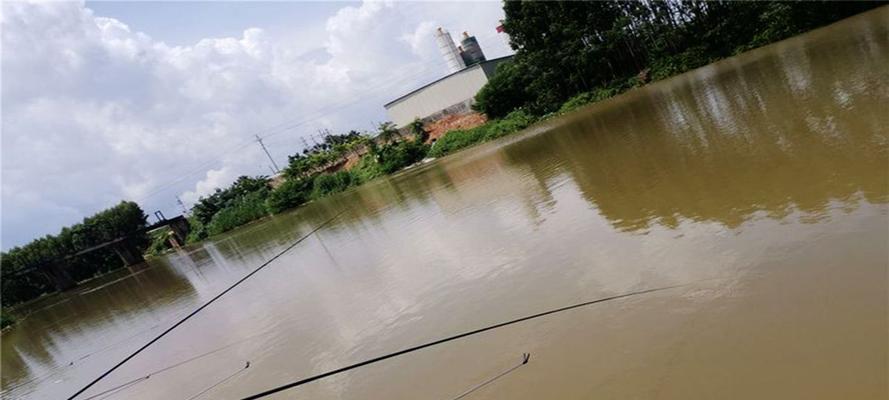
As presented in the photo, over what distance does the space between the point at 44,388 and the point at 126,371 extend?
148 inches

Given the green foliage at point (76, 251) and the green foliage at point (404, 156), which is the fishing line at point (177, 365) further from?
the green foliage at point (76, 251)

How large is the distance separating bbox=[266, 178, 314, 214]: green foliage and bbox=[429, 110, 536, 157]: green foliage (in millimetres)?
17442

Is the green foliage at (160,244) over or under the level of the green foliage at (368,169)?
over

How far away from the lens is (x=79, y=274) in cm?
5825

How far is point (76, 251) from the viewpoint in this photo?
184ft

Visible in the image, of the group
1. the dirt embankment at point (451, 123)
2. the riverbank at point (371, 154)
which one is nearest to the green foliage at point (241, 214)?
the riverbank at point (371, 154)

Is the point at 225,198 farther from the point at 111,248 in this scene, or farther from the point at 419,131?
the point at 419,131

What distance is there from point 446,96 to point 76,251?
4381 centimetres

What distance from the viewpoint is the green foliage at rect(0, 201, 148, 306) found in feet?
172

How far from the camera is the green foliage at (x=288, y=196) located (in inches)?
2332

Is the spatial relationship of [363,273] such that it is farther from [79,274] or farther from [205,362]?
[79,274]

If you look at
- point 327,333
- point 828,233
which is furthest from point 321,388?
point 828,233

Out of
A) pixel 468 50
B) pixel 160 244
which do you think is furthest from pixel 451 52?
pixel 160 244

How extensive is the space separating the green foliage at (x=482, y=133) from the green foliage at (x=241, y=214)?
24238 millimetres
